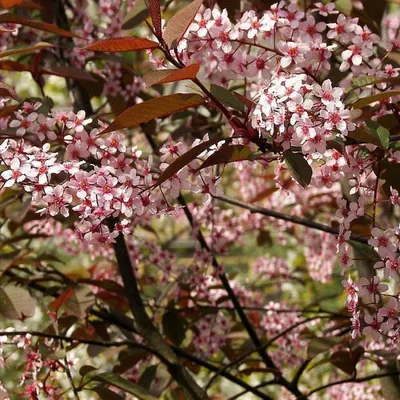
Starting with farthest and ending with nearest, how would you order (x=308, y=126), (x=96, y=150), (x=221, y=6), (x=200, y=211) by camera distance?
(x=200, y=211) < (x=221, y=6) < (x=96, y=150) < (x=308, y=126)

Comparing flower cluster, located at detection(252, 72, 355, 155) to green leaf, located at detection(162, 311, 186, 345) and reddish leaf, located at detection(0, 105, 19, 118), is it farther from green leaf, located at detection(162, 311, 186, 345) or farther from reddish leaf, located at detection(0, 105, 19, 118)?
green leaf, located at detection(162, 311, 186, 345)

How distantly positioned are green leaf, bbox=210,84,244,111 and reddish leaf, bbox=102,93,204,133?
3.1 inches

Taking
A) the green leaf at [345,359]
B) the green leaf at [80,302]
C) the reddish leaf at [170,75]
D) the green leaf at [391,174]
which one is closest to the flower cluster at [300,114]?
the reddish leaf at [170,75]

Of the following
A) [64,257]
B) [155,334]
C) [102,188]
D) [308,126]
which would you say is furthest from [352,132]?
[64,257]

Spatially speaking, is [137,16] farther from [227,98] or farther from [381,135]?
[381,135]

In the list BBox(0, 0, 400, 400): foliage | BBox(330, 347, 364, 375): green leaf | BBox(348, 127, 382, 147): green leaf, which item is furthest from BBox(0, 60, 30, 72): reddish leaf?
Answer: BBox(330, 347, 364, 375): green leaf

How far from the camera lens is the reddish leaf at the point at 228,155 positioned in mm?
1143

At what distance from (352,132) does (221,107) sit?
0.18 metres

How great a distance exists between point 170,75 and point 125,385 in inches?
23.1

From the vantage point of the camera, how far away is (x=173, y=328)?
1.86m

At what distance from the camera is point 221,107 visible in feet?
3.70

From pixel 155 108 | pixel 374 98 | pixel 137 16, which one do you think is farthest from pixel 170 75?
pixel 137 16

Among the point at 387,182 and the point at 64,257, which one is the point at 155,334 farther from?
the point at 64,257

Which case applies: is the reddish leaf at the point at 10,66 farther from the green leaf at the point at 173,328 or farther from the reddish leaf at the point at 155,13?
the green leaf at the point at 173,328
